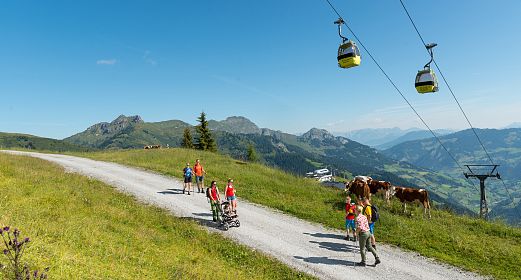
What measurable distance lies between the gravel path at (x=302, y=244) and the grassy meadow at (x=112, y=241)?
1.04 metres

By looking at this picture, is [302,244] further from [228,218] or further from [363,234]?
[228,218]

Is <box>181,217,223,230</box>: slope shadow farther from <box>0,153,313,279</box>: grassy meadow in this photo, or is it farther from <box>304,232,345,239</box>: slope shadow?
<box>304,232,345,239</box>: slope shadow

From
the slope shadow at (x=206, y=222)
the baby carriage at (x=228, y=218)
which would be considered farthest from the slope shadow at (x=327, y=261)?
the slope shadow at (x=206, y=222)

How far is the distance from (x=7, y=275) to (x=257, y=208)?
50.7 feet

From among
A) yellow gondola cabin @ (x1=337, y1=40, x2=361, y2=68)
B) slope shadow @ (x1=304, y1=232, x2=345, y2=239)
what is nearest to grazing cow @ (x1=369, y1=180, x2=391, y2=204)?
slope shadow @ (x1=304, y1=232, x2=345, y2=239)

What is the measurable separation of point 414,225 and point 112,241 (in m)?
15.7

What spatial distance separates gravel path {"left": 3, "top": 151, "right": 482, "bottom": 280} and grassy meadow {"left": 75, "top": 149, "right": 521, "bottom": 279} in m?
1.05

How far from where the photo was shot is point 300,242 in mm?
15734

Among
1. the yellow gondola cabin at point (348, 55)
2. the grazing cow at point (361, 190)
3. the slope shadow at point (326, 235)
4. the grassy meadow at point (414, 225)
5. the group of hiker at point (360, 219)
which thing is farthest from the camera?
the grazing cow at point (361, 190)

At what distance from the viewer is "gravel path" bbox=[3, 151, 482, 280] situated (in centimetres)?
1277

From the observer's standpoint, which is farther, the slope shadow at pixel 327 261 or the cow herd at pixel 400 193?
the cow herd at pixel 400 193

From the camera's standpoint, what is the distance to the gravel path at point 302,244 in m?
12.8

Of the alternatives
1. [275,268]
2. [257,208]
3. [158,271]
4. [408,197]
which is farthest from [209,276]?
[408,197]

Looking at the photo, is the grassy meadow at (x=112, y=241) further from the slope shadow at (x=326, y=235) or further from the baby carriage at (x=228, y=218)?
the slope shadow at (x=326, y=235)
